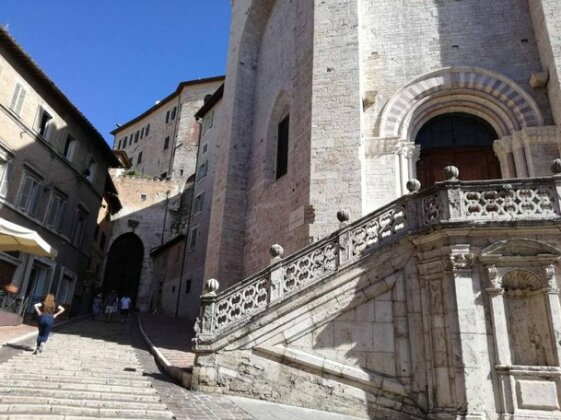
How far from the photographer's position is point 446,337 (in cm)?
684

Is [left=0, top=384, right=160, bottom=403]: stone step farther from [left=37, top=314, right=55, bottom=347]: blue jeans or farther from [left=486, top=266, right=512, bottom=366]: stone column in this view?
[left=486, top=266, right=512, bottom=366]: stone column

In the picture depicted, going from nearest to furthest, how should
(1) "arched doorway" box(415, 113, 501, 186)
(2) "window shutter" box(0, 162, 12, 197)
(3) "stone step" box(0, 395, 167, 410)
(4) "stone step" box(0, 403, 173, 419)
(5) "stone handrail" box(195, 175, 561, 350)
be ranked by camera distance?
(4) "stone step" box(0, 403, 173, 419), (3) "stone step" box(0, 395, 167, 410), (5) "stone handrail" box(195, 175, 561, 350), (1) "arched doorway" box(415, 113, 501, 186), (2) "window shutter" box(0, 162, 12, 197)

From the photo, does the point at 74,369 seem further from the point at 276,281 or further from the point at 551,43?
the point at 551,43

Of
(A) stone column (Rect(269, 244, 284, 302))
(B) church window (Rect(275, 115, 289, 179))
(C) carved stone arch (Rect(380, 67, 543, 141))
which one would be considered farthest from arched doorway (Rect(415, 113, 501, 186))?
(A) stone column (Rect(269, 244, 284, 302))

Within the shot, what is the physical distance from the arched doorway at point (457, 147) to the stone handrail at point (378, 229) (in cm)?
448

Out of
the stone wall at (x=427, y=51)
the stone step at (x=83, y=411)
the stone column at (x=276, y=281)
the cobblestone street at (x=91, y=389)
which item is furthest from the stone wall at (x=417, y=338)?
the stone wall at (x=427, y=51)

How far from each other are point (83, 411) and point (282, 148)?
1038 centimetres

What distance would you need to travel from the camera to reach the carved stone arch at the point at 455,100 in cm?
1152

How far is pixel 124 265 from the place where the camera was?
1398 inches

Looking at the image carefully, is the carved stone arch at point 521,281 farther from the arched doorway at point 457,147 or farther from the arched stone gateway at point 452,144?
the arched doorway at point 457,147

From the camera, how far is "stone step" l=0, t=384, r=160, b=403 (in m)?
5.99

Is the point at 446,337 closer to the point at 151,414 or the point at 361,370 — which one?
the point at 361,370

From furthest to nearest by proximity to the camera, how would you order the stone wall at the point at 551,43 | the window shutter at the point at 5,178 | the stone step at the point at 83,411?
the window shutter at the point at 5,178 → the stone wall at the point at 551,43 → the stone step at the point at 83,411

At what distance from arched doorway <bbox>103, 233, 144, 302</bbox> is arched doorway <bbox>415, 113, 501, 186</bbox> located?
Result: 27.7 metres
